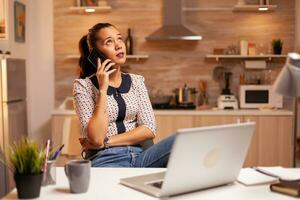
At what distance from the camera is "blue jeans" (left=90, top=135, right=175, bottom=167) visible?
178cm

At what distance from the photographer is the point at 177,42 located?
4.80m

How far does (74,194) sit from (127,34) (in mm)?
3615

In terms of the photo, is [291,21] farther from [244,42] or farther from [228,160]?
[228,160]

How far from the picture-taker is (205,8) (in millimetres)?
4742

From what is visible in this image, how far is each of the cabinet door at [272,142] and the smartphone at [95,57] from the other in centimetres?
234

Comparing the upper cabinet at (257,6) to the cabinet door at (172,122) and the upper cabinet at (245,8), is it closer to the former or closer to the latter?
the upper cabinet at (245,8)

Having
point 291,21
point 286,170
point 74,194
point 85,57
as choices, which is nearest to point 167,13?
point 291,21

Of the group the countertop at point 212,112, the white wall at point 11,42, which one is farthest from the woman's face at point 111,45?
the white wall at point 11,42

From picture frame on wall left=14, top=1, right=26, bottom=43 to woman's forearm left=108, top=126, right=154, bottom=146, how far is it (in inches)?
106

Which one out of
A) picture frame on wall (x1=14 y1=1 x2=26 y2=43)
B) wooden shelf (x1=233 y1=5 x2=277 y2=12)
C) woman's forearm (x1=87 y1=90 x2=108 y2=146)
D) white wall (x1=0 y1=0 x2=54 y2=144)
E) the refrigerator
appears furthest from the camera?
white wall (x1=0 y1=0 x2=54 y2=144)

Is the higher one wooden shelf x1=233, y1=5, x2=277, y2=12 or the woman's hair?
wooden shelf x1=233, y1=5, x2=277, y2=12

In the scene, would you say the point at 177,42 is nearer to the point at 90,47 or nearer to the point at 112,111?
the point at 90,47

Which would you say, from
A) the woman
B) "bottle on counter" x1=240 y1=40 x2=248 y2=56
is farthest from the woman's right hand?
"bottle on counter" x1=240 y1=40 x2=248 y2=56

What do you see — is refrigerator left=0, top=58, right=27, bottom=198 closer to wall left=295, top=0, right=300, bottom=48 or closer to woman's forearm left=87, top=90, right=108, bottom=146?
woman's forearm left=87, top=90, right=108, bottom=146
